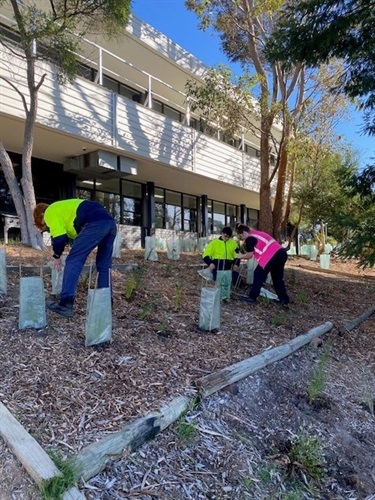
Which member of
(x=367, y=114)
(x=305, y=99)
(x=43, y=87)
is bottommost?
(x=367, y=114)

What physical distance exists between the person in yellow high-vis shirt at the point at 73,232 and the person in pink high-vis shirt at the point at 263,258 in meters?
3.05

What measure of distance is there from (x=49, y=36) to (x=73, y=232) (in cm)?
523

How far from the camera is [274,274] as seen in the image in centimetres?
684

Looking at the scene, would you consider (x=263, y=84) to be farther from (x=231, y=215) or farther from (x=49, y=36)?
(x=231, y=215)

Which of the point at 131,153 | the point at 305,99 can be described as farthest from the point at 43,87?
the point at 305,99

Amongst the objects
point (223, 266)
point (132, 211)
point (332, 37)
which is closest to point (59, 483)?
point (223, 266)

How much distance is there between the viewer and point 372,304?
865cm

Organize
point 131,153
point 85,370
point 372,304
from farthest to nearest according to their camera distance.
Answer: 1. point 131,153
2. point 372,304
3. point 85,370

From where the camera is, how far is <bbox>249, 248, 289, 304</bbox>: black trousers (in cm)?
651

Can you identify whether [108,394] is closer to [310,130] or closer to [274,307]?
[274,307]

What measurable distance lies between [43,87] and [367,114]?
305 inches

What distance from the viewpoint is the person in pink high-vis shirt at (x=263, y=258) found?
652 cm

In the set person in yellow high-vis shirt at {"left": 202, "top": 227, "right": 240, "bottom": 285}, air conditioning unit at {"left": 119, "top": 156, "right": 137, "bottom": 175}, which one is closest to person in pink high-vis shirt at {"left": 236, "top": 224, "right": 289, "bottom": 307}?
person in yellow high-vis shirt at {"left": 202, "top": 227, "right": 240, "bottom": 285}

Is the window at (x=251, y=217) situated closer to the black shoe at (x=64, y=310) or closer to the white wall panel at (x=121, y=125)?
the white wall panel at (x=121, y=125)
